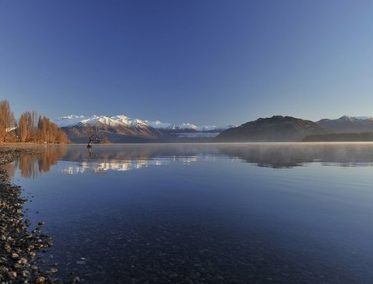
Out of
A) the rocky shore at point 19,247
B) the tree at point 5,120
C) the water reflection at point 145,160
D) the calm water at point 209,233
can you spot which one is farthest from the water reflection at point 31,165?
the tree at point 5,120

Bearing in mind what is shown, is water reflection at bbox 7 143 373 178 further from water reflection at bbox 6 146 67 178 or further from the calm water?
the calm water

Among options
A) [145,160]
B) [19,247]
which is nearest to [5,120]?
[145,160]

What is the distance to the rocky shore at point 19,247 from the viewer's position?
11.0 m

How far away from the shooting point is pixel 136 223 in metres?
18.5

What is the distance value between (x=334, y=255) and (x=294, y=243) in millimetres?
1899

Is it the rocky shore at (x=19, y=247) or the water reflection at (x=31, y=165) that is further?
the water reflection at (x=31, y=165)

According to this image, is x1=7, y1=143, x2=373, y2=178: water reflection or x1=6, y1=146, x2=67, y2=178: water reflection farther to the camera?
x1=7, y1=143, x2=373, y2=178: water reflection

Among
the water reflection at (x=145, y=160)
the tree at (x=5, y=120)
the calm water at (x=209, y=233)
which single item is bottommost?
the calm water at (x=209, y=233)

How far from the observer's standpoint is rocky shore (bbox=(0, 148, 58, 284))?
434 inches

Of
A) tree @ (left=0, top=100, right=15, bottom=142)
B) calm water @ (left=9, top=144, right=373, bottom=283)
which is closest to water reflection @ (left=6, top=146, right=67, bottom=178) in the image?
calm water @ (left=9, top=144, right=373, bottom=283)

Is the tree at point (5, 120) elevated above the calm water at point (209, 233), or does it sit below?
above

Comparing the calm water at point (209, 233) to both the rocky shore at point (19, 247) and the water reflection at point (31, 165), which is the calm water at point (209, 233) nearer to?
the rocky shore at point (19, 247)

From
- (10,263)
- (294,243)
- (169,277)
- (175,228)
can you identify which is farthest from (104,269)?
(294,243)

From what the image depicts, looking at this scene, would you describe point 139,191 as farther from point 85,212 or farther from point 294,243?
point 294,243
